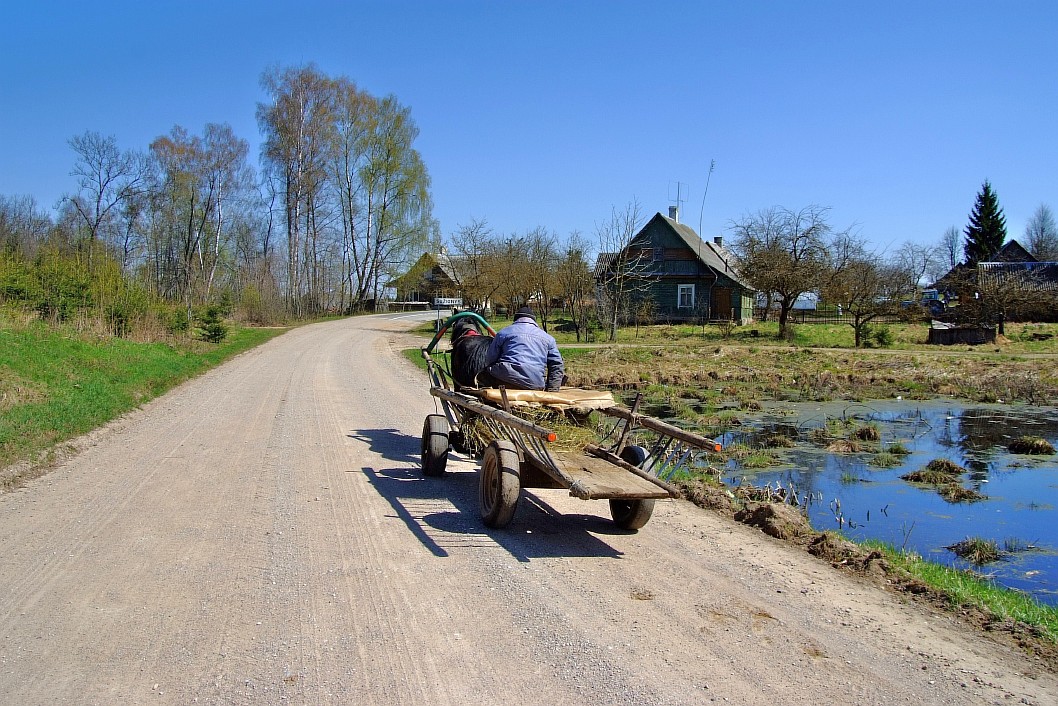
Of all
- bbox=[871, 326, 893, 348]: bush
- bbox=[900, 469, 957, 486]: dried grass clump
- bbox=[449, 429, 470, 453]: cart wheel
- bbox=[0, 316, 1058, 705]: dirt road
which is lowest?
bbox=[900, 469, 957, 486]: dried grass clump

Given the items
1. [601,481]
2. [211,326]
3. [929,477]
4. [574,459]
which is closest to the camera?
[601,481]

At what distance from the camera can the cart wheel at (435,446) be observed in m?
8.16

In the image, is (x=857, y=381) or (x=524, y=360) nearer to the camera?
(x=524, y=360)

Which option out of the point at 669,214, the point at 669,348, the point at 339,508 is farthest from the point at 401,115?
the point at 339,508

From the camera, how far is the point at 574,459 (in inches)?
263

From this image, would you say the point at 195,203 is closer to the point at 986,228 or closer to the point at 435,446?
the point at 435,446

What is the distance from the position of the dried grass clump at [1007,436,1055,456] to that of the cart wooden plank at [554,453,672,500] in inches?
349

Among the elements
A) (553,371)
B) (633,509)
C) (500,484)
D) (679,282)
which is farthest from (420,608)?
(679,282)

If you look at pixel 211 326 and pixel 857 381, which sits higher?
pixel 211 326

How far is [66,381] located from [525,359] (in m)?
10.1

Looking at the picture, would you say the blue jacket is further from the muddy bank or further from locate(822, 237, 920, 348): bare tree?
locate(822, 237, 920, 348): bare tree

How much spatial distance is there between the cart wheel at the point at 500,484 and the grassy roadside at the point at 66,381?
16.4 feet

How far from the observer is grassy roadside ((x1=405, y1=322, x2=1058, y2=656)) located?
5184mm

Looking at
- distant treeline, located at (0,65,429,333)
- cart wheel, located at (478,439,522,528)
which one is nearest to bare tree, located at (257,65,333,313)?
distant treeline, located at (0,65,429,333)
